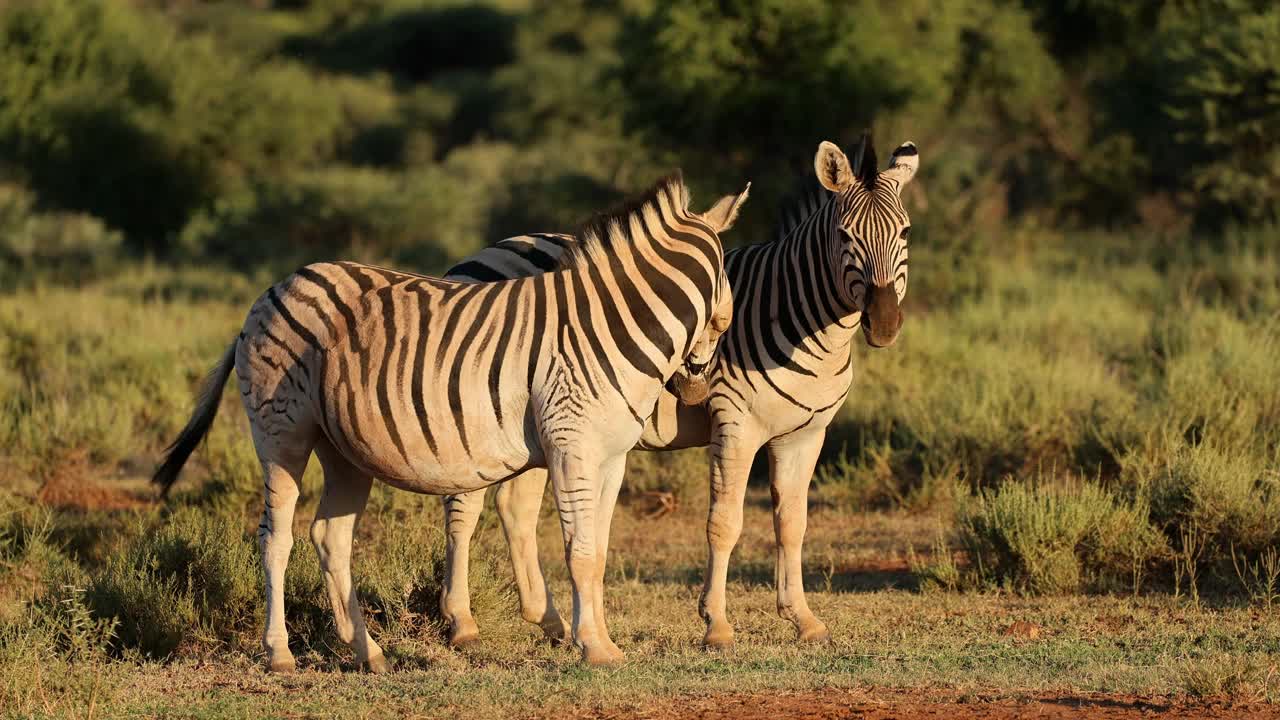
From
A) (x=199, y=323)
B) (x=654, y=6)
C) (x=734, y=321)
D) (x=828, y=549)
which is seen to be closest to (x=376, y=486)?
(x=828, y=549)

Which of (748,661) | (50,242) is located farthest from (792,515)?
(50,242)

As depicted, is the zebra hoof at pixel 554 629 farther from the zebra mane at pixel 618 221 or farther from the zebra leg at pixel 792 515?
the zebra mane at pixel 618 221

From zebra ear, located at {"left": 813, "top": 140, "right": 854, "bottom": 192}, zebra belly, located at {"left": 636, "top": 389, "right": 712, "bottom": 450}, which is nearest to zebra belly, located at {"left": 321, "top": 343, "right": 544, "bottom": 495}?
zebra belly, located at {"left": 636, "top": 389, "right": 712, "bottom": 450}

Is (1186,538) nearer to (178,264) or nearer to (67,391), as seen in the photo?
(67,391)

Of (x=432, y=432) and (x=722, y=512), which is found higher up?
(x=432, y=432)

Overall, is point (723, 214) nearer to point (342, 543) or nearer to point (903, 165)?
point (903, 165)

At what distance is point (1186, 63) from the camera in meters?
23.1

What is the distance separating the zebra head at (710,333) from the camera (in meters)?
6.66

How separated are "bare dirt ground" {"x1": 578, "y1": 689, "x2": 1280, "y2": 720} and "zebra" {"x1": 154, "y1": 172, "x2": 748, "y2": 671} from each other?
0.74m

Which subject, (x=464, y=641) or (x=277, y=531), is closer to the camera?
(x=277, y=531)

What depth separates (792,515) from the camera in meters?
7.49

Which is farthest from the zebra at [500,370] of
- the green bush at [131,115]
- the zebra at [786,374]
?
the green bush at [131,115]

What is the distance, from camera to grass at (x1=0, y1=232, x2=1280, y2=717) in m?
6.39

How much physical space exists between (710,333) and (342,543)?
1.92 metres
